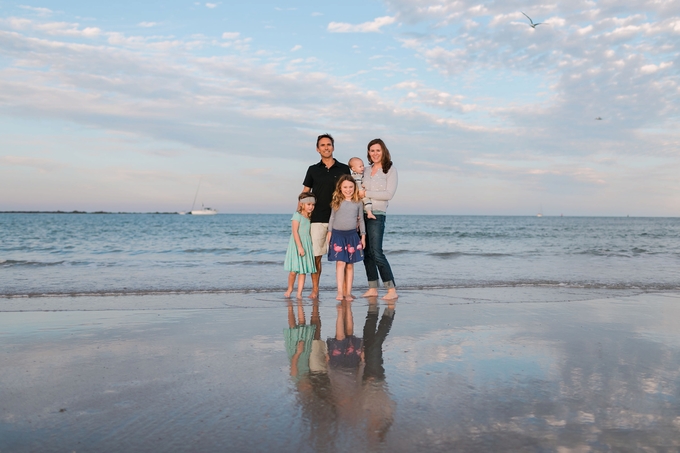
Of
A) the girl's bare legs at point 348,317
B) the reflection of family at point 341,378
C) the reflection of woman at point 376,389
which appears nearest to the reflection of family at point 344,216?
the girl's bare legs at point 348,317

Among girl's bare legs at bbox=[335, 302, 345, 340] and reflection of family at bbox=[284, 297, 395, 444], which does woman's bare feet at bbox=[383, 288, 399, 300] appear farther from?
reflection of family at bbox=[284, 297, 395, 444]

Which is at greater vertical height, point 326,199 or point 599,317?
point 326,199

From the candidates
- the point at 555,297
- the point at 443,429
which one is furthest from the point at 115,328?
the point at 555,297

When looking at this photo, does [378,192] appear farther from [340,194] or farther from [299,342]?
[299,342]

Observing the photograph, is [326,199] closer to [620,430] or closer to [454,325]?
[454,325]

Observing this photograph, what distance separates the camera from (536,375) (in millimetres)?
3352

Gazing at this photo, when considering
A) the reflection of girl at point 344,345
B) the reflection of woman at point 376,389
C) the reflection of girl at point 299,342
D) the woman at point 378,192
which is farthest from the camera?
the woman at point 378,192

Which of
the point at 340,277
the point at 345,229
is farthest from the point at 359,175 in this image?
the point at 340,277

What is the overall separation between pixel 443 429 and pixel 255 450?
0.90 metres

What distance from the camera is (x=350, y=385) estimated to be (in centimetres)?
314

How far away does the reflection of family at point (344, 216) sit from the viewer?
6.84 metres

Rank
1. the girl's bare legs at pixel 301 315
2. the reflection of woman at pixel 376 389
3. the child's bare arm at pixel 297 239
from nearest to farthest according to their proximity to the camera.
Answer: the reflection of woman at pixel 376 389 < the girl's bare legs at pixel 301 315 < the child's bare arm at pixel 297 239

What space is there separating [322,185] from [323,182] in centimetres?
4

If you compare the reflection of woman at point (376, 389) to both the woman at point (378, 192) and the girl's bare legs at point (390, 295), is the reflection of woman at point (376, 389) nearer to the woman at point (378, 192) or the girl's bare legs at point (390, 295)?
the girl's bare legs at point (390, 295)
